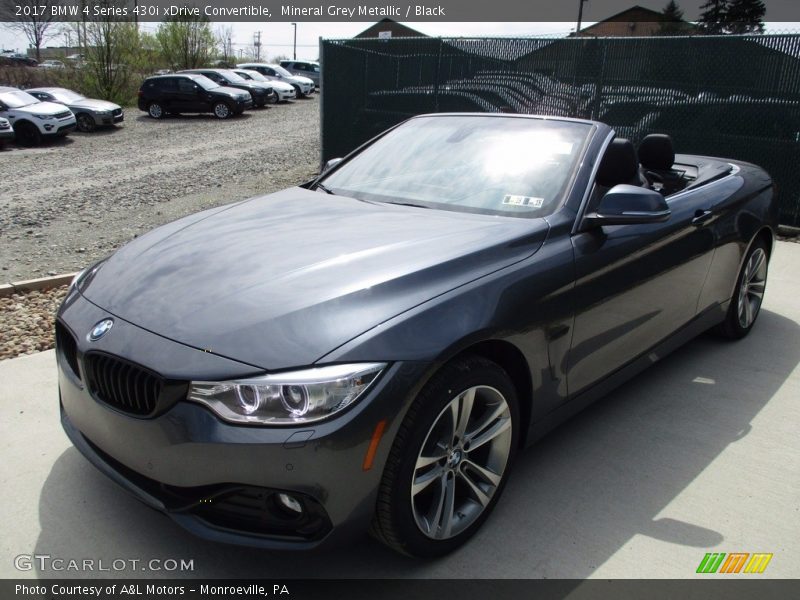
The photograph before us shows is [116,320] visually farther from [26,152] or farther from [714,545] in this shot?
[26,152]

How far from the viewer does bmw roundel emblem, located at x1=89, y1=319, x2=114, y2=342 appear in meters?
2.33

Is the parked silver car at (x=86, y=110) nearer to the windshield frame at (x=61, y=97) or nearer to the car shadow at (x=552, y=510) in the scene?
the windshield frame at (x=61, y=97)

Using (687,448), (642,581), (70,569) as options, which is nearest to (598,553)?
(642,581)

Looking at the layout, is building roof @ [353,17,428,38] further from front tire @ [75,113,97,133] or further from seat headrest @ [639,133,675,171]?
seat headrest @ [639,133,675,171]

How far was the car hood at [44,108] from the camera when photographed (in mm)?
17170

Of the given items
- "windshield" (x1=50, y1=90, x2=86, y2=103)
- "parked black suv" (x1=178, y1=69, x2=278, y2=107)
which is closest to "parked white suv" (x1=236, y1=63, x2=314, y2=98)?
"parked black suv" (x1=178, y1=69, x2=278, y2=107)

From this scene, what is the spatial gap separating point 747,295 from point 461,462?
10.4 feet

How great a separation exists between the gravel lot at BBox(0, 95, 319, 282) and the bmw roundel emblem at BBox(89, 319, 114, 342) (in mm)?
4134

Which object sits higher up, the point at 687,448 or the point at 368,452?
the point at 368,452

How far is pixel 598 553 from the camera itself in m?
2.52

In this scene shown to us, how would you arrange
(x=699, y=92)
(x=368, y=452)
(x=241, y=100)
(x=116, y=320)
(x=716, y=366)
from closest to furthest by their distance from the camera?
(x=368, y=452) < (x=116, y=320) < (x=716, y=366) < (x=699, y=92) < (x=241, y=100)

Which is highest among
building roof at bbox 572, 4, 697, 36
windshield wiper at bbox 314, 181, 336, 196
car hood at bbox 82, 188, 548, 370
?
building roof at bbox 572, 4, 697, 36

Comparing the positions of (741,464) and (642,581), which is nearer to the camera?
(642,581)

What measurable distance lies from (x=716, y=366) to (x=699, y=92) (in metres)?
5.53
